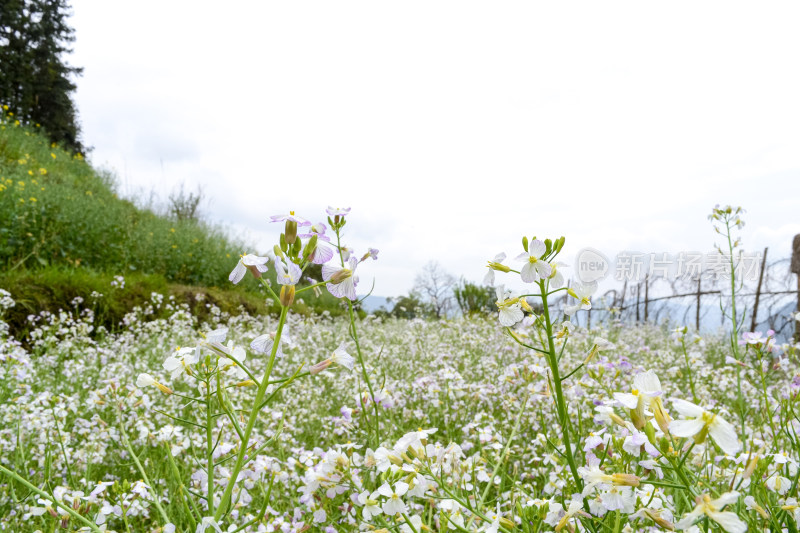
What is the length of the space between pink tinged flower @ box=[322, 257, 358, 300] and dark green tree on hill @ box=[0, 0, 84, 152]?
24.8 m

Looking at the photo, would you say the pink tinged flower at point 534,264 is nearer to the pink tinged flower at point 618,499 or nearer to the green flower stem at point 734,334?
the pink tinged flower at point 618,499

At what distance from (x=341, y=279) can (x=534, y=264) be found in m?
0.51

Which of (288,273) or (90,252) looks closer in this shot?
(288,273)

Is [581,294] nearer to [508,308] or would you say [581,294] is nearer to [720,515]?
[508,308]

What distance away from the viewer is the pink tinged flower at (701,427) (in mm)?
869

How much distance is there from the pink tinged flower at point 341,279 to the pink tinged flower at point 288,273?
0.08 meters

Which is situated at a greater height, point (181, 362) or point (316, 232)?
point (316, 232)

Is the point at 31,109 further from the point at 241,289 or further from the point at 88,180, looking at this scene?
the point at 241,289

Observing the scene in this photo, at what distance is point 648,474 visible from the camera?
1796 mm

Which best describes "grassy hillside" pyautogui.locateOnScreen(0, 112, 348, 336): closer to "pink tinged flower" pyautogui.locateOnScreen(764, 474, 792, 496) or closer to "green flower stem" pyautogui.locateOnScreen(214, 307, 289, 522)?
"green flower stem" pyautogui.locateOnScreen(214, 307, 289, 522)

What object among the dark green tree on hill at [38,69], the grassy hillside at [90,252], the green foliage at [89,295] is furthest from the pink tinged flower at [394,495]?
the dark green tree on hill at [38,69]

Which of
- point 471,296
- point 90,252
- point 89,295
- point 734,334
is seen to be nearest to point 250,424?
point 734,334

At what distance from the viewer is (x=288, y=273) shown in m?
1.11

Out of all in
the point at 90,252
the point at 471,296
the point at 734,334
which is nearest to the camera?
the point at 734,334
